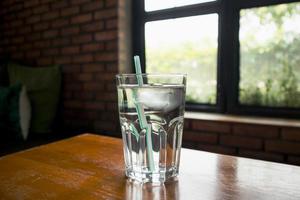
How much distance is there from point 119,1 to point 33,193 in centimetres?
143

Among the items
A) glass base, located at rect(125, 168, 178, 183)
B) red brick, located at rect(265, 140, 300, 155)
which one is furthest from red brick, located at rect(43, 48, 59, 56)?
glass base, located at rect(125, 168, 178, 183)

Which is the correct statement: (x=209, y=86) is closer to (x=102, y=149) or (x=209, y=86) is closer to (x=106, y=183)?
(x=102, y=149)

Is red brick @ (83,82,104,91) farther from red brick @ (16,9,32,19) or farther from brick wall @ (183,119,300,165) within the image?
red brick @ (16,9,32,19)

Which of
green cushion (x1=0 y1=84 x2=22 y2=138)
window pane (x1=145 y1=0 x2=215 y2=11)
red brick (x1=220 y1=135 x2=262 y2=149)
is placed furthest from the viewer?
window pane (x1=145 y1=0 x2=215 y2=11)

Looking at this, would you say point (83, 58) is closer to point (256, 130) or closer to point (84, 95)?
point (84, 95)

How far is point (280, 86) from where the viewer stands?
4.62 ft

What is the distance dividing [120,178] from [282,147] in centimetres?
93

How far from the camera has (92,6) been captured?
69.4 inches

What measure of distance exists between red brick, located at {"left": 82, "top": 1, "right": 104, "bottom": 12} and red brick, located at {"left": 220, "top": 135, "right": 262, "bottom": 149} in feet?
3.62

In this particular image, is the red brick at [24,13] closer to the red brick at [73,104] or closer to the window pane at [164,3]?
the red brick at [73,104]

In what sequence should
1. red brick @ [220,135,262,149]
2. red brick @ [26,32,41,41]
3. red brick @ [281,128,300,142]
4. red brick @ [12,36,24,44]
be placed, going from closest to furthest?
red brick @ [281,128,300,142], red brick @ [220,135,262,149], red brick @ [26,32,41,41], red brick @ [12,36,24,44]

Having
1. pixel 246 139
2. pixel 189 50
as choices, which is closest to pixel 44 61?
pixel 189 50

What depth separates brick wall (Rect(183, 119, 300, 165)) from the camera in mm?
1190

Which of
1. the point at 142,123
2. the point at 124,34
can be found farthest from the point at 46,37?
the point at 142,123
